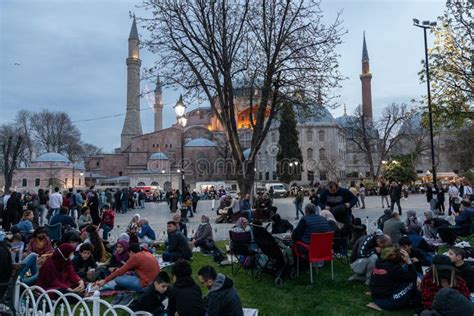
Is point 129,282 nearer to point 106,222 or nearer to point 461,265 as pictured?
point 461,265

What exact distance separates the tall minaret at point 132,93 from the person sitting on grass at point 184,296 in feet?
216

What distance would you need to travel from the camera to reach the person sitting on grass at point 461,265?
5281 millimetres

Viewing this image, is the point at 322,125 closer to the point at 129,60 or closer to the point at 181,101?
the point at 129,60

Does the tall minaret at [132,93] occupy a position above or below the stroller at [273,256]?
above

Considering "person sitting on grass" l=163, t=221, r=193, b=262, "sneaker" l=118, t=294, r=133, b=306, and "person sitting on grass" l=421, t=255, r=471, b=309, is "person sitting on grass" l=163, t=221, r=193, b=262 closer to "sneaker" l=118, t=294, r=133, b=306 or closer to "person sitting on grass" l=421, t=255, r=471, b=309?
"sneaker" l=118, t=294, r=133, b=306

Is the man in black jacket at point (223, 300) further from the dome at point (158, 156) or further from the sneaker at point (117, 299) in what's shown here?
the dome at point (158, 156)

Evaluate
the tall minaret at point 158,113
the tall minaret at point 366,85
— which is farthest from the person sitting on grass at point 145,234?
the tall minaret at point 158,113

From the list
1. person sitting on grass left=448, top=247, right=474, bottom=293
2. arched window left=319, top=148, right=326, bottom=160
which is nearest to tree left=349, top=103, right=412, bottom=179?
arched window left=319, top=148, right=326, bottom=160

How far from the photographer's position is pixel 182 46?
1479 cm

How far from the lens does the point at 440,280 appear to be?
448 cm

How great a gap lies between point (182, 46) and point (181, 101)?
7.26 ft

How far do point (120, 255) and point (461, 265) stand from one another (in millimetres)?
6346

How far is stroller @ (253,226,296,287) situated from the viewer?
22.3 ft

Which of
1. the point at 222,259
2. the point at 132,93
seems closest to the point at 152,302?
the point at 222,259
